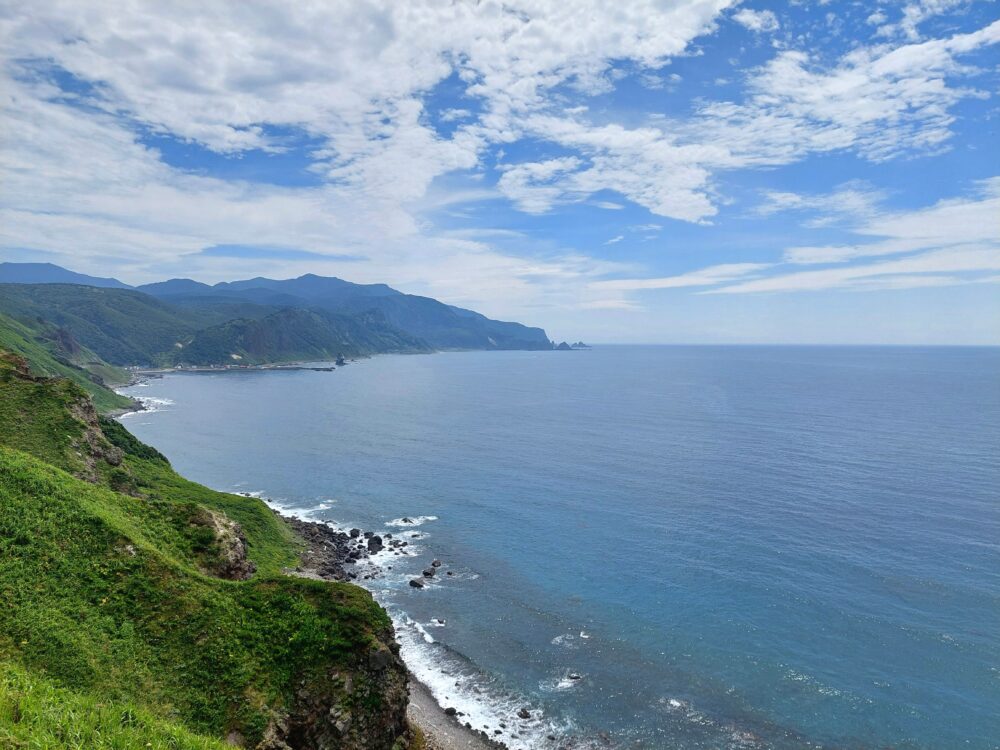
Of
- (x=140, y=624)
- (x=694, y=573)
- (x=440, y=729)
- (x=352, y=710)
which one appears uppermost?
(x=140, y=624)

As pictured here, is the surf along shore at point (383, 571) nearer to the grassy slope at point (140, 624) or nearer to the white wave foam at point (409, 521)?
the white wave foam at point (409, 521)

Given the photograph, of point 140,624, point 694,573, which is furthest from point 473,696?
point 694,573

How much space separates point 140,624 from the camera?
33.5 meters

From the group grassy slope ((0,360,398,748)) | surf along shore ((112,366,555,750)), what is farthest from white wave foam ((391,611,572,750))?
grassy slope ((0,360,398,748))

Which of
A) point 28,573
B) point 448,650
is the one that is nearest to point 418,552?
point 448,650

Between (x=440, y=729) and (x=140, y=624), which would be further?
(x=440, y=729)

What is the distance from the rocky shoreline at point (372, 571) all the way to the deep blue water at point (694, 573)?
7.17 feet

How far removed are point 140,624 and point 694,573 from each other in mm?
57282

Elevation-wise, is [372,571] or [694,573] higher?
[694,573]

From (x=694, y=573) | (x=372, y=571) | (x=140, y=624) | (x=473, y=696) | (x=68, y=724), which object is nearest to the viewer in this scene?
(x=68, y=724)

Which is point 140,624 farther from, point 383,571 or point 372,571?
point 383,571

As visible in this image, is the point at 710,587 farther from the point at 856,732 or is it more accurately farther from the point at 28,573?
the point at 28,573

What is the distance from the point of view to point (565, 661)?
52.7m

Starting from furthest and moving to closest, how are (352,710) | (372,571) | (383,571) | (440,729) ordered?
(383,571)
(372,571)
(440,729)
(352,710)
